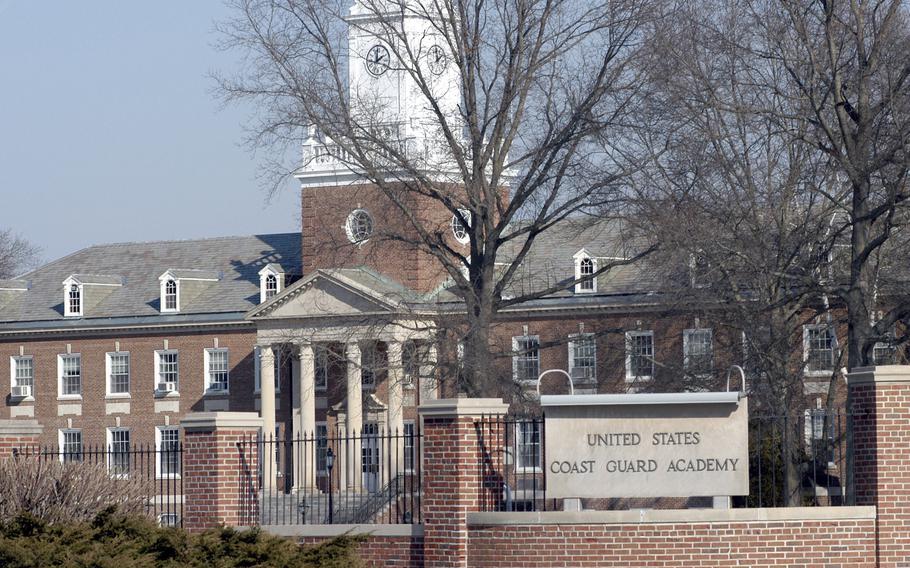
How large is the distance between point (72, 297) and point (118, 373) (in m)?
4.21

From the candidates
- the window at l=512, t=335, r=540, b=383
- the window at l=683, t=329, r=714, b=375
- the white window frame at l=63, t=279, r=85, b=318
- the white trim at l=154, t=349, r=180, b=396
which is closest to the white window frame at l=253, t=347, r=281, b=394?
the white trim at l=154, t=349, r=180, b=396

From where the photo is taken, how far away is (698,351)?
48656 millimetres

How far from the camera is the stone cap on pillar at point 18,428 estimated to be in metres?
25.2

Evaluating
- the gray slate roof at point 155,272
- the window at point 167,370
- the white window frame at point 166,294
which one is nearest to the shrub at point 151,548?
the gray slate roof at point 155,272

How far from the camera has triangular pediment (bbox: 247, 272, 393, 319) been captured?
55.7 m

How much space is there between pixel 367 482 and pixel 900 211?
77.6 feet

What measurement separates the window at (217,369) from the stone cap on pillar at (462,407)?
40.5 metres

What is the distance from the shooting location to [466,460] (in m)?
20.7

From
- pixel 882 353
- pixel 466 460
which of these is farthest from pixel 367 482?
pixel 466 460

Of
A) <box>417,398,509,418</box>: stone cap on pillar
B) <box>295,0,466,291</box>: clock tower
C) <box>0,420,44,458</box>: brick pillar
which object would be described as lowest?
<box>0,420,44,458</box>: brick pillar

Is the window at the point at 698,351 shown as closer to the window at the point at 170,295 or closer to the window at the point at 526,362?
the window at the point at 526,362

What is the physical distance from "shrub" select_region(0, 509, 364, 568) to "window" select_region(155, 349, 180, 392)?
1638 inches

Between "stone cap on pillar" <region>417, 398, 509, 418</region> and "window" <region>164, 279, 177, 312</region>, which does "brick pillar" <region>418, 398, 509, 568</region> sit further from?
"window" <region>164, 279, 177, 312</region>

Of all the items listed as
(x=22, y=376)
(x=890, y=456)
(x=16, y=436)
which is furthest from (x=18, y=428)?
(x=22, y=376)
